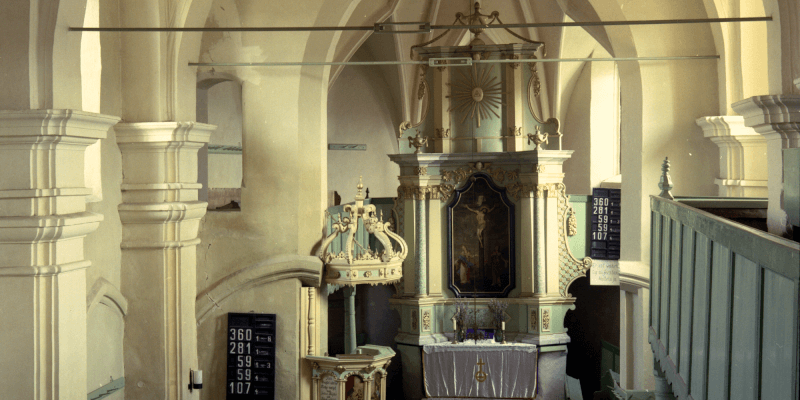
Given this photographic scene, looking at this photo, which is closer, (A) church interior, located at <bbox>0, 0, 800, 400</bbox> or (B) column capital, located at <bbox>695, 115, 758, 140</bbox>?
(A) church interior, located at <bbox>0, 0, 800, 400</bbox>

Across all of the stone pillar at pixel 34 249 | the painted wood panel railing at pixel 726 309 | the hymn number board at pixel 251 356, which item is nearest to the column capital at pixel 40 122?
the stone pillar at pixel 34 249

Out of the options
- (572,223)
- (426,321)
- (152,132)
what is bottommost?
(426,321)

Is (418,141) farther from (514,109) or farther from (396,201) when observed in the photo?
(514,109)

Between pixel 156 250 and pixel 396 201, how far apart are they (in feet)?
21.7

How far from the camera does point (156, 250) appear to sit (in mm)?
8953

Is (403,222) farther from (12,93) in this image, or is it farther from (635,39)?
(12,93)

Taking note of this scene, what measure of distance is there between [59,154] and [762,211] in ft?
16.7

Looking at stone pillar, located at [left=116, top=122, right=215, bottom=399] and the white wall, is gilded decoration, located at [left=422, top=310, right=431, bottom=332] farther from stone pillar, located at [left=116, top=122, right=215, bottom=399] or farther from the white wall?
stone pillar, located at [left=116, top=122, right=215, bottom=399]

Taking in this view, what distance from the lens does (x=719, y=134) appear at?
945cm

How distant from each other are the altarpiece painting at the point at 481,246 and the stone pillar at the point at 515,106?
990mm

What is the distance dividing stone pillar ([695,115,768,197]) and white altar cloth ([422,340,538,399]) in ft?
19.0

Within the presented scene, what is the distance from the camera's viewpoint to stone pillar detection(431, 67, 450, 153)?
14.7m

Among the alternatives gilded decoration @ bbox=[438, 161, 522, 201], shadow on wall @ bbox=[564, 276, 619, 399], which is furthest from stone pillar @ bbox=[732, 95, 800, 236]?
shadow on wall @ bbox=[564, 276, 619, 399]

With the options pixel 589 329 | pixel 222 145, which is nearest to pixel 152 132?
pixel 222 145
